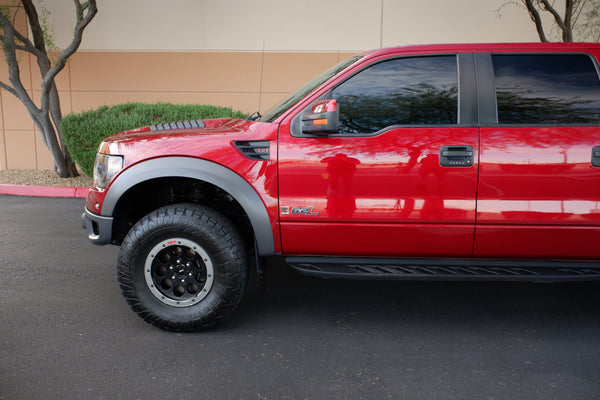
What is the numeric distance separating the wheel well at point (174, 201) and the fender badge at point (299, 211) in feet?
1.62

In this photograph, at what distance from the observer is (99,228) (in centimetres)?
354

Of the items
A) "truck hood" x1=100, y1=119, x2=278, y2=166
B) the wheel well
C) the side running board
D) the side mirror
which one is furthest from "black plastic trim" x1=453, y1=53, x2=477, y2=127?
the wheel well

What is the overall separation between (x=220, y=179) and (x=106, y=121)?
5.79 metres

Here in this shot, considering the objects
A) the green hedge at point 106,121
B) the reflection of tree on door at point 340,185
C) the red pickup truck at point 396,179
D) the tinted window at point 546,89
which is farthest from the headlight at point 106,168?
the green hedge at point 106,121

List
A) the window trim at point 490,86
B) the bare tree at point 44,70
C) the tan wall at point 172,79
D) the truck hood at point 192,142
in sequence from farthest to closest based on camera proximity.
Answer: the tan wall at point 172,79 < the bare tree at point 44,70 < the truck hood at point 192,142 < the window trim at point 490,86

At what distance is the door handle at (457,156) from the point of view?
319 cm

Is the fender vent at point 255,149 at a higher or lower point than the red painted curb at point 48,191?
higher

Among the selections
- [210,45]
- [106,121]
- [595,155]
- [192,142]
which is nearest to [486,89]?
[595,155]

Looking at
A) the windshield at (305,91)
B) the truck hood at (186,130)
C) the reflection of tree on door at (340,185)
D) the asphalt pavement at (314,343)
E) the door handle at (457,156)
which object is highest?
the windshield at (305,91)

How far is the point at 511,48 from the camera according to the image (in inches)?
133

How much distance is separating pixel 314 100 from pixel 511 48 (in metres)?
1.33

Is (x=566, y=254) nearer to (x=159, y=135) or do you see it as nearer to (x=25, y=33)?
(x=159, y=135)

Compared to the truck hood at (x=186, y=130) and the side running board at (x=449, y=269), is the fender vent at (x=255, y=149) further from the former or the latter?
the side running board at (x=449, y=269)

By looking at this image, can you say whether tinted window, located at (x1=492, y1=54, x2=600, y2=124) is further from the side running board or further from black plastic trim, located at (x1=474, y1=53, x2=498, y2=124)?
the side running board
